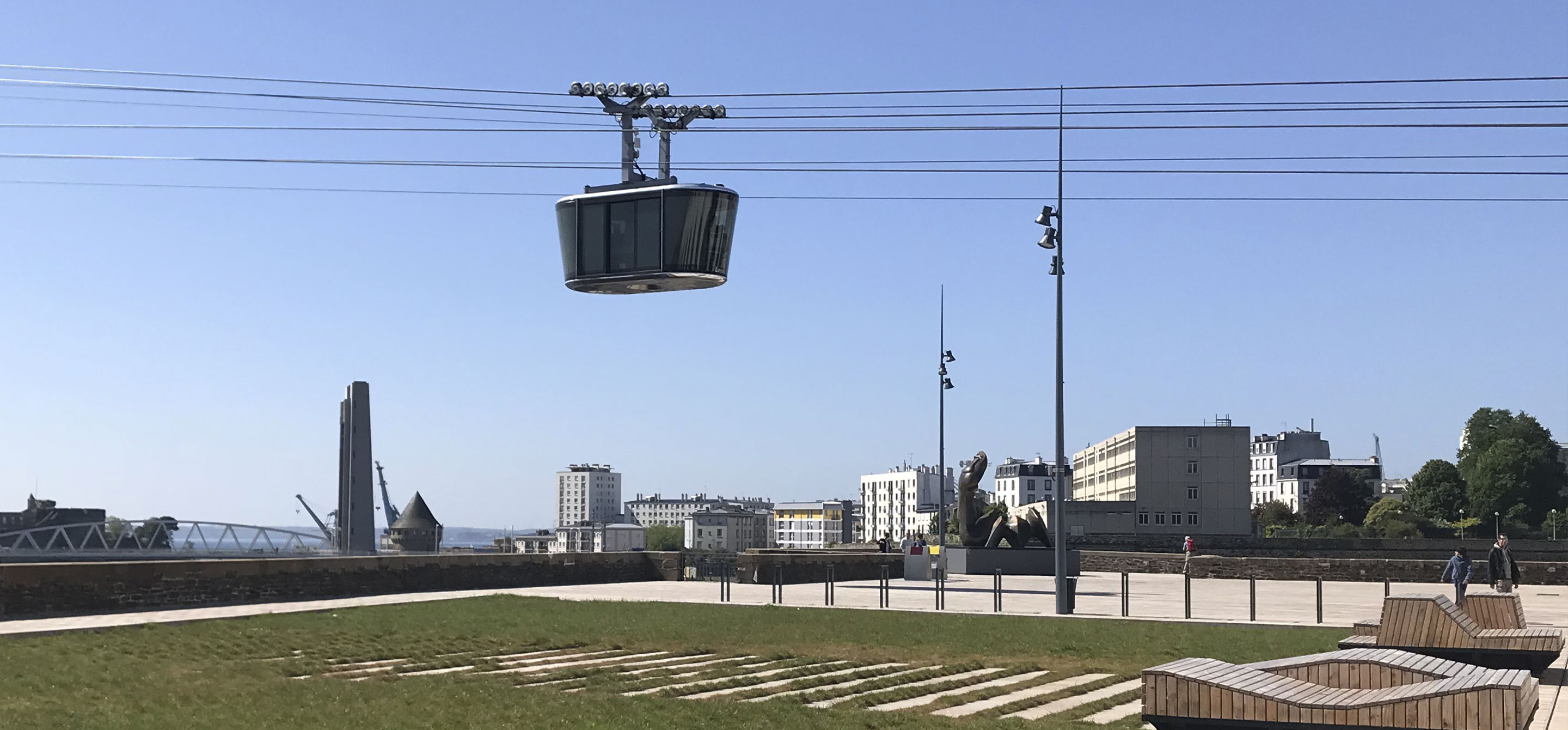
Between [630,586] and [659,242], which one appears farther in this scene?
[630,586]

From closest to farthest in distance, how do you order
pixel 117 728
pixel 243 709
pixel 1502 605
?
1. pixel 117 728
2. pixel 243 709
3. pixel 1502 605

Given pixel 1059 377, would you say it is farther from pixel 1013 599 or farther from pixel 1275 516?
pixel 1275 516

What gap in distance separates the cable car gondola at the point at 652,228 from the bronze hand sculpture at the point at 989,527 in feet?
75.1

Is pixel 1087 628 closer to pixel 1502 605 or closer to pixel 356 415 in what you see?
pixel 1502 605

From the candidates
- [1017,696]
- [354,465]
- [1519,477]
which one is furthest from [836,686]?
[1519,477]

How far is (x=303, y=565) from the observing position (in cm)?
2897

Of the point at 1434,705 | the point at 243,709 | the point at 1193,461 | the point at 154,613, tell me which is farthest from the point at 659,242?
the point at 1193,461

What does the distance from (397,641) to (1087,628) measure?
930 cm

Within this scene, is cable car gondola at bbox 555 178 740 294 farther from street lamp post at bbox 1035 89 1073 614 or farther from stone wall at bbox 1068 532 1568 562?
stone wall at bbox 1068 532 1568 562

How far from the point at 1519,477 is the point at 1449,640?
369 ft

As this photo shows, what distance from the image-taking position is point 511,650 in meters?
17.2

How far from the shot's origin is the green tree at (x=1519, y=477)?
11388 centimetres

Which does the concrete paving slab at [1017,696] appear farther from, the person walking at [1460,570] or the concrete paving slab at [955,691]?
the person walking at [1460,570]

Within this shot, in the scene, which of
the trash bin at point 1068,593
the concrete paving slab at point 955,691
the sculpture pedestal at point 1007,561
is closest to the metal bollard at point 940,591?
the trash bin at point 1068,593
